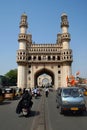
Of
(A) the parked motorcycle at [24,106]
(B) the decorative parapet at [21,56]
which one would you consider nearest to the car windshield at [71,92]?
(A) the parked motorcycle at [24,106]

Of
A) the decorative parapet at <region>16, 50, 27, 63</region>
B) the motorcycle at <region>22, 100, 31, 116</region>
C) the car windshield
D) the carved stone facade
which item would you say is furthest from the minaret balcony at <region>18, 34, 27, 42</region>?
the motorcycle at <region>22, 100, 31, 116</region>

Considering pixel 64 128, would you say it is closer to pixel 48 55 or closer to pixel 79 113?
pixel 79 113

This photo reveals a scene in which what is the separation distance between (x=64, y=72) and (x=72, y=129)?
2427 inches

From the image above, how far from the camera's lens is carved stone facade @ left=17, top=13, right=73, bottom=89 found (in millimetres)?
70044

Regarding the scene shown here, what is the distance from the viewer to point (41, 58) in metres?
72.5

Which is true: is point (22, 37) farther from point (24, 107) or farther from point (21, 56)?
point (24, 107)

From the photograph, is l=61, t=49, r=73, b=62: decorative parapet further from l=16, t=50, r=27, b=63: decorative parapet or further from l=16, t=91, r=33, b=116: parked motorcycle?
l=16, t=91, r=33, b=116: parked motorcycle

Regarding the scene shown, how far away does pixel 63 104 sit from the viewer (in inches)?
466

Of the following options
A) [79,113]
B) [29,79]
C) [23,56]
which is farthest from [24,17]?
[79,113]

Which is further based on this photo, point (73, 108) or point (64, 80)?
point (64, 80)

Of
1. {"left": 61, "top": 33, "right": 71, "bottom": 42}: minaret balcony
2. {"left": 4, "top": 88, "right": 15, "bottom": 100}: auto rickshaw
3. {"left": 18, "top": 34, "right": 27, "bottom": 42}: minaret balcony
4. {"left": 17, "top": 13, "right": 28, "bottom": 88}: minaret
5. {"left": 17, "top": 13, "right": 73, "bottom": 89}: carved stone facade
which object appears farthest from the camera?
{"left": 18, "top": 34, "right": 27, "bottom": 42}: minaret balcony

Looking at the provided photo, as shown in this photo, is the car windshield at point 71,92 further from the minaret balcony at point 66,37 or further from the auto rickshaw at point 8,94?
the minaret balcony at point 66,37

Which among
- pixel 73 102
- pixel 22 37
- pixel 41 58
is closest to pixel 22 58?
pixel 41 58

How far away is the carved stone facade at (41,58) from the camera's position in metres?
70.0
